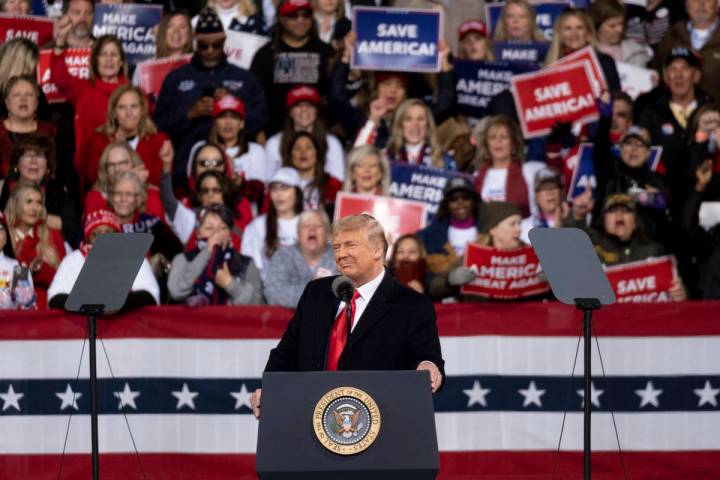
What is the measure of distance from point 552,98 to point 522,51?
2.71 feet

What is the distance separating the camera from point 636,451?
9422 millimetres

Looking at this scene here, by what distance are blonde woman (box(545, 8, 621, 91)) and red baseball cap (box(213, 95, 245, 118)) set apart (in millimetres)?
2648

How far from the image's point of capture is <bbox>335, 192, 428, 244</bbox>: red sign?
1080 cm

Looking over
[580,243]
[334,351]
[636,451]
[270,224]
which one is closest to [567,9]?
[270,224]

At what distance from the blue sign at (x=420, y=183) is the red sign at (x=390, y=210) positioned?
13.5 inches

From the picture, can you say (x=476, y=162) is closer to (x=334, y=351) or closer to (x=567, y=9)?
(x=567, y=9)

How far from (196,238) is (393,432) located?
16.2 feet

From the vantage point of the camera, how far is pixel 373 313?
6.42 meters

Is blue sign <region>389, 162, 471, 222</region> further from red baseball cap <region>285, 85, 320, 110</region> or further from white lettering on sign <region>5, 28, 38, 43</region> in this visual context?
white lettering on sign <region>5, 28, 38, 43</region>

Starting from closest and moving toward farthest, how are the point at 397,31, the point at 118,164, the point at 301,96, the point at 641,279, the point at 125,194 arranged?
the point at 641,279
the point at 125,194
the point at 118,164
the point at 301,96
the point at 397,31

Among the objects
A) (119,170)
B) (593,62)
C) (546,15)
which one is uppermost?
(546,15)

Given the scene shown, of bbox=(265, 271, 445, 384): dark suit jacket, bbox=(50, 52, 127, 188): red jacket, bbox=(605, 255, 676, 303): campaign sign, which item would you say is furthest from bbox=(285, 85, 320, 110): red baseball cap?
bbox=(265, 271, 445, 384): dark suit jacket

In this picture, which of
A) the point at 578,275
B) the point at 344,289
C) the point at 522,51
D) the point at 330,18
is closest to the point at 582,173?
the point at 522,51

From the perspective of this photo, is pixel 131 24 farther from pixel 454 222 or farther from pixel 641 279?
pixel 641 279
